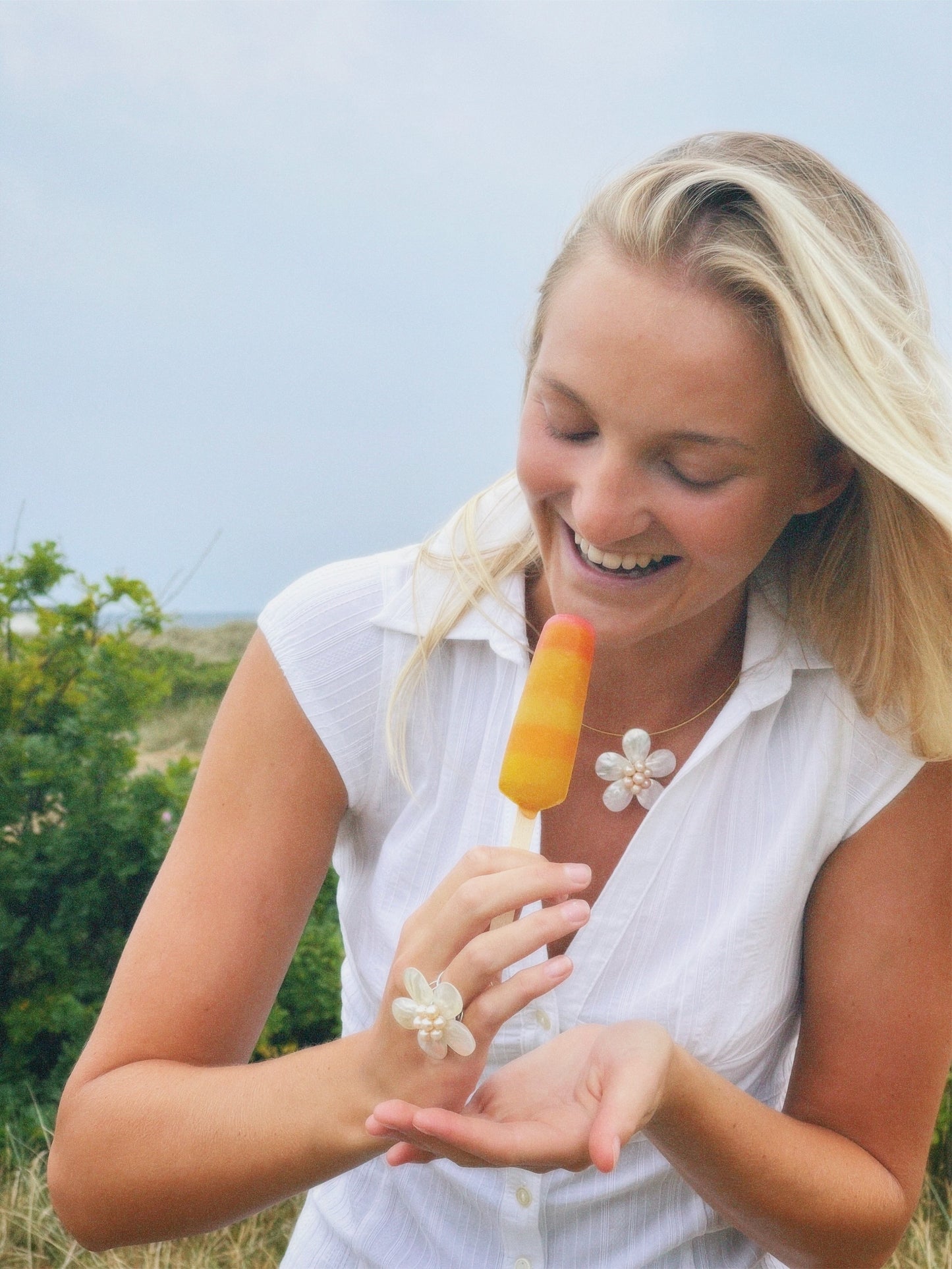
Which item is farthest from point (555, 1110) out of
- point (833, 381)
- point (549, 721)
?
point (833, 381)

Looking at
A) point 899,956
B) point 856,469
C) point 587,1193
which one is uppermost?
point 856,469

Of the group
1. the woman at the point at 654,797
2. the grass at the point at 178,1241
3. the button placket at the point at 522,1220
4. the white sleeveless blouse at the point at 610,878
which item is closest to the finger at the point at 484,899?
the woman at the point at 654,797

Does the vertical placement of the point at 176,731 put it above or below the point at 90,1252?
below

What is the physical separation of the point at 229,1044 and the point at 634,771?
89cm

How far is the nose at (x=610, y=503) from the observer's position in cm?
196

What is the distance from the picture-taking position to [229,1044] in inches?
85.0

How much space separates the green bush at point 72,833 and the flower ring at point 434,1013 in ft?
8.91

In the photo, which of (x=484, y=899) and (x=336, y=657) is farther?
(x=336, y=657)

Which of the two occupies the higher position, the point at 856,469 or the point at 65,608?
the point at 856,469

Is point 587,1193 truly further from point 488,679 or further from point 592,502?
point 592,502

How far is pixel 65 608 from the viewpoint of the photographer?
4.43 metres

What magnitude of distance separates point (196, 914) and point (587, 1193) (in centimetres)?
85

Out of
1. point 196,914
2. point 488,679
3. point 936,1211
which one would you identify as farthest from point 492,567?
point 936,1211

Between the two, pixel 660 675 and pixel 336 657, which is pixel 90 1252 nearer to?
pixel 336 657
